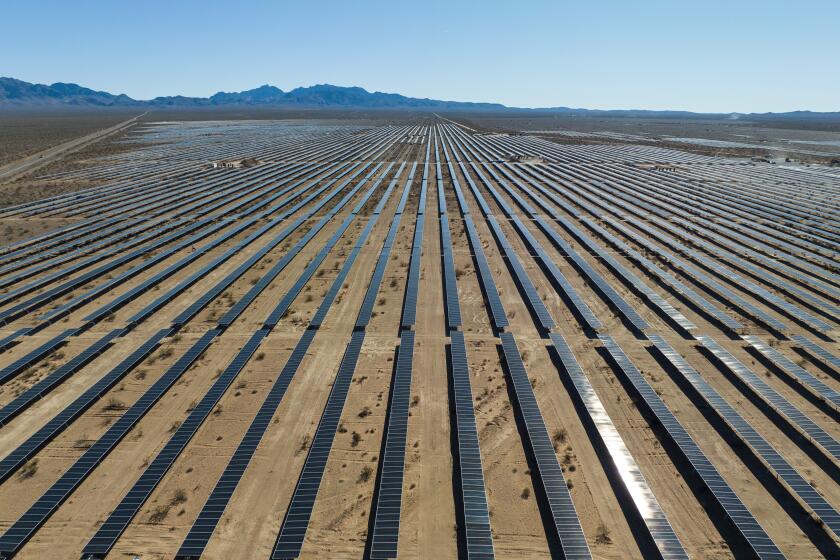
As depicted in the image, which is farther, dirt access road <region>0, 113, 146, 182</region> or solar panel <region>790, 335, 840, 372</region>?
dirt access road <region>0, 113, 146, 182</region>

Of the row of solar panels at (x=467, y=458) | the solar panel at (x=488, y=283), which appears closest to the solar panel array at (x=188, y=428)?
the row of solar panels at (x=467, y=458)

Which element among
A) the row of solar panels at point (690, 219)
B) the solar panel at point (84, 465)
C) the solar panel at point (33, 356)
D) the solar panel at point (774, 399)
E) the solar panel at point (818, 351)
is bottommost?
the solar panel at point (84, 465)

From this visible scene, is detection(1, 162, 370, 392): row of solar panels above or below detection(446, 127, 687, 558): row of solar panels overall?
above

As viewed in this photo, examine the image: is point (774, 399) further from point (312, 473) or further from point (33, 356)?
point (33, 356)

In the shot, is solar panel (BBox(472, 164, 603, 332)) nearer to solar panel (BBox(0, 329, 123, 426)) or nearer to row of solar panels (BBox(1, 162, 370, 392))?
row of solar panels (BBox(1, 162, 370, 392))

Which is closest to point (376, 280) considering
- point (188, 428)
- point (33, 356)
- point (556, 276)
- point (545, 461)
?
point (556, 276)

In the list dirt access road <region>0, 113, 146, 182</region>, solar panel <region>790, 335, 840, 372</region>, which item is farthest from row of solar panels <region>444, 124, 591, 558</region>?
dirt access road <region>0, 113, 146, 182</region>

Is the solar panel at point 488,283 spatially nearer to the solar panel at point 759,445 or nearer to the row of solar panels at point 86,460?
the solar panel at point 759,445
